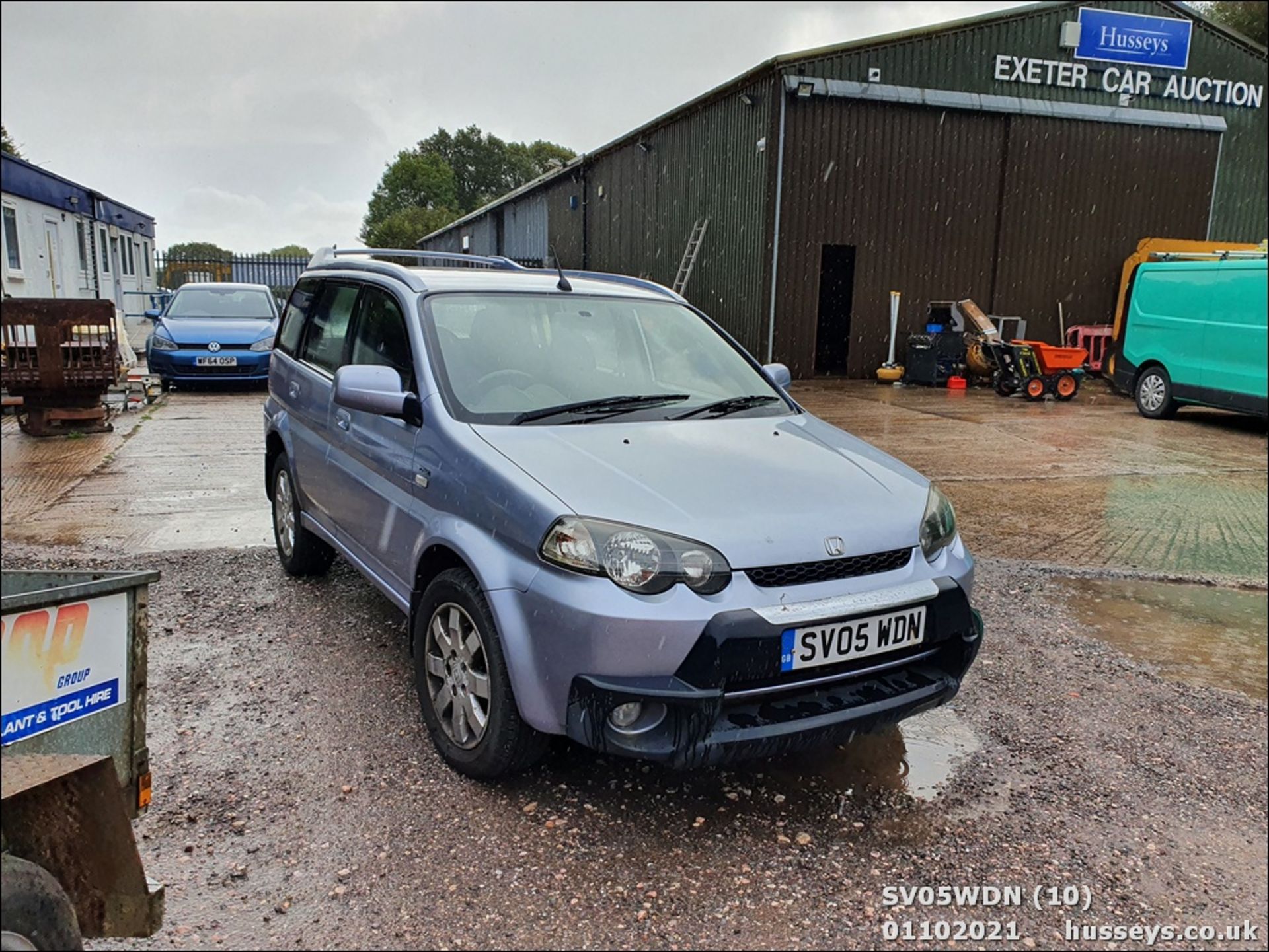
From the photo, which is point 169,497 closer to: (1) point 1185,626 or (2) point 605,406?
(2) point 605,406

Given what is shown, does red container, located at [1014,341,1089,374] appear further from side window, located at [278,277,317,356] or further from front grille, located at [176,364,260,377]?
side window, located at [278,277,317,356]

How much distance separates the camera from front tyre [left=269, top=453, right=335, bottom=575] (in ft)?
16.0

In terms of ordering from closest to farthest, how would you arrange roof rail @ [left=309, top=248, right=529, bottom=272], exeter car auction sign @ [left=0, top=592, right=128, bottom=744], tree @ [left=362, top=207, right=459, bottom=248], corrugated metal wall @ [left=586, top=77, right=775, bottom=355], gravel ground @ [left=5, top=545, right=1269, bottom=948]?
1. exeter car auction sign @ [left=0, top=592, right=128, bottom=744]
2. gravel ground @ [left=5, top=545, right=1269, bottom=948]
3. roof rail @ [left=309, top=248, right=529, bottom=272]
4. corrugated metal wall @ [left=586, top=77, right=775, bottom=355]
5. tree @ [left=362, top=207, right=459, bottom=248]

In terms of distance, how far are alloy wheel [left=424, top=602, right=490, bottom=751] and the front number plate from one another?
0.93 metres

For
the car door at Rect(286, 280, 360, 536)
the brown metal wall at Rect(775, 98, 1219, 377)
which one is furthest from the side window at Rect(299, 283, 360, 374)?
the brown metal wall at Rect(775, 98, 1219, 377)

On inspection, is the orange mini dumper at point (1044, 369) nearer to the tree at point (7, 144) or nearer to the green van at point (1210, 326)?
the green van at point (1210, 326)

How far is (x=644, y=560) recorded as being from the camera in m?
2.55

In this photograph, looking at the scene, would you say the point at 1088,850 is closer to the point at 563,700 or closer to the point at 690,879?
the point at 690,879

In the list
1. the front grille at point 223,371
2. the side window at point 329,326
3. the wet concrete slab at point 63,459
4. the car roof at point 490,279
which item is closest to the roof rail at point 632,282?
the car roof at point 490,279

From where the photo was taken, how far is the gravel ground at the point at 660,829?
2293 millimetres

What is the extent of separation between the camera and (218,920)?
234cm

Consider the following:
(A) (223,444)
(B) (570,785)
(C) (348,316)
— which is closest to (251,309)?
(A) (223,444)

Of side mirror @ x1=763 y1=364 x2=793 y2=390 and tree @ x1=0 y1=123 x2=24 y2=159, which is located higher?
tree @ x1=0 y1=123 x2=24 y2=159

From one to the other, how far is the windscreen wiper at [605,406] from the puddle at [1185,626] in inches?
73.4
